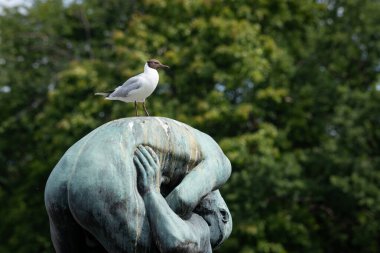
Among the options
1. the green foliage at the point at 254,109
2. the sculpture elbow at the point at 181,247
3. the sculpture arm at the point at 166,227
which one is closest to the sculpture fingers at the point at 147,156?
the sculpture arm at the point at 166,227

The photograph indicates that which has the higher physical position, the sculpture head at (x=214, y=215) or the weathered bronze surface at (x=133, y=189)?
the weathered bronze surface at (x=133, y=189)

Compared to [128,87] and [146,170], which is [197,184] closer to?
[146,170]

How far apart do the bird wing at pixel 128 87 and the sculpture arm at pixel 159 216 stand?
45.7 inches

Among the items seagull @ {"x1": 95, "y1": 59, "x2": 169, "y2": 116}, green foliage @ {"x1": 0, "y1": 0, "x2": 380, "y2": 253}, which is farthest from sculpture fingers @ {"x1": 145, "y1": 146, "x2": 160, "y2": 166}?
green foliage @ {"x1": 0, "y1": 0, "x2": 380, "y2": 253}

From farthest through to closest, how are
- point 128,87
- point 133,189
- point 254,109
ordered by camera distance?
point 254,109, point 128,87, point 133,189

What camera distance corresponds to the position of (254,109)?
17109 millimetres

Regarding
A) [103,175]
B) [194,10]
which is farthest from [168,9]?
[103,175]

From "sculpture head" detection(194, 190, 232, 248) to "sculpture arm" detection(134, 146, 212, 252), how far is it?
0.30m

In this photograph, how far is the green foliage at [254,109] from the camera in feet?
53.0

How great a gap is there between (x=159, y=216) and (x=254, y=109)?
12650 mm

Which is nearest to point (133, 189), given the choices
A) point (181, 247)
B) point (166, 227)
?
point (166, 227)

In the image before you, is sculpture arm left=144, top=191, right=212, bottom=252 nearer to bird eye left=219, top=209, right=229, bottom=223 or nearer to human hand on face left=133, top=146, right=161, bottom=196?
human hand on face left=133, top=146, right=161, bottom=196

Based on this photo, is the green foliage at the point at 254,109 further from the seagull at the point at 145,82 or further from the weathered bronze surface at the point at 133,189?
the weathered bronze surface at the point at 133,189

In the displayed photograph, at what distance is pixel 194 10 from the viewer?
60.6ft
